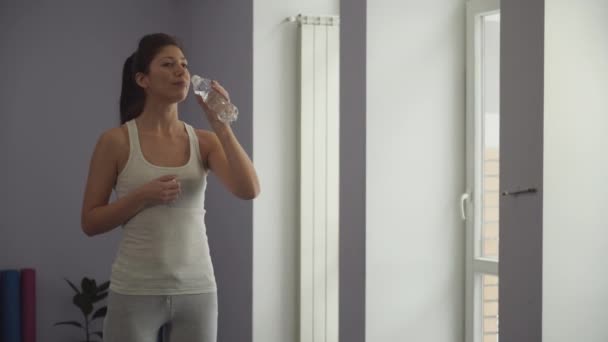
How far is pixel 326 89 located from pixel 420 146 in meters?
0.79

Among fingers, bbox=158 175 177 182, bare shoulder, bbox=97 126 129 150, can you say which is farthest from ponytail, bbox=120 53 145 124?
fingers, bbox=158 175 177 182

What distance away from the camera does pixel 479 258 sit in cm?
331

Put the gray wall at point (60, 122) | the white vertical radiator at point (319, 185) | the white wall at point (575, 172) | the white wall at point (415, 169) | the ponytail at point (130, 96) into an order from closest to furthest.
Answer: the ponytail at point (130, 96), the white wall at point (575, 172), the white wall at point (415, 169), the white vertical radiator at point (319, 185), the gray wall at point (60, 122)

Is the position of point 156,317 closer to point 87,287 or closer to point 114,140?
point 114,140

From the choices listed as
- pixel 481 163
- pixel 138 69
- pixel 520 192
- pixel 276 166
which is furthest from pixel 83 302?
pixel 138 69

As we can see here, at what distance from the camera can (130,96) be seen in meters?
2.04

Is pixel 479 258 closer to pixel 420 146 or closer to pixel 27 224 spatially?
pixel 420 146

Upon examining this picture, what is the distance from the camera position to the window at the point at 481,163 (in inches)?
131

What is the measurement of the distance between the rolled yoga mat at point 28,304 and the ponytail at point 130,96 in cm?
278

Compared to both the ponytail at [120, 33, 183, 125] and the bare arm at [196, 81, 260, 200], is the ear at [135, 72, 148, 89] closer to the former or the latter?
the ponytail at [120, 33, 183, 125]

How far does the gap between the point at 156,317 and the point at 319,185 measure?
7.18 feet

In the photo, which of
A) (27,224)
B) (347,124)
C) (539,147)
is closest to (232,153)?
(539,147)

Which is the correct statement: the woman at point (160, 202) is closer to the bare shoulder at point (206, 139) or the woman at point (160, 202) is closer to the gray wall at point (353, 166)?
the bare shoulder at point (206, 139)

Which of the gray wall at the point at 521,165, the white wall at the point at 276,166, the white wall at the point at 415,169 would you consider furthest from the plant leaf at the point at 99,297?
the gray wall at the point at 521,165
